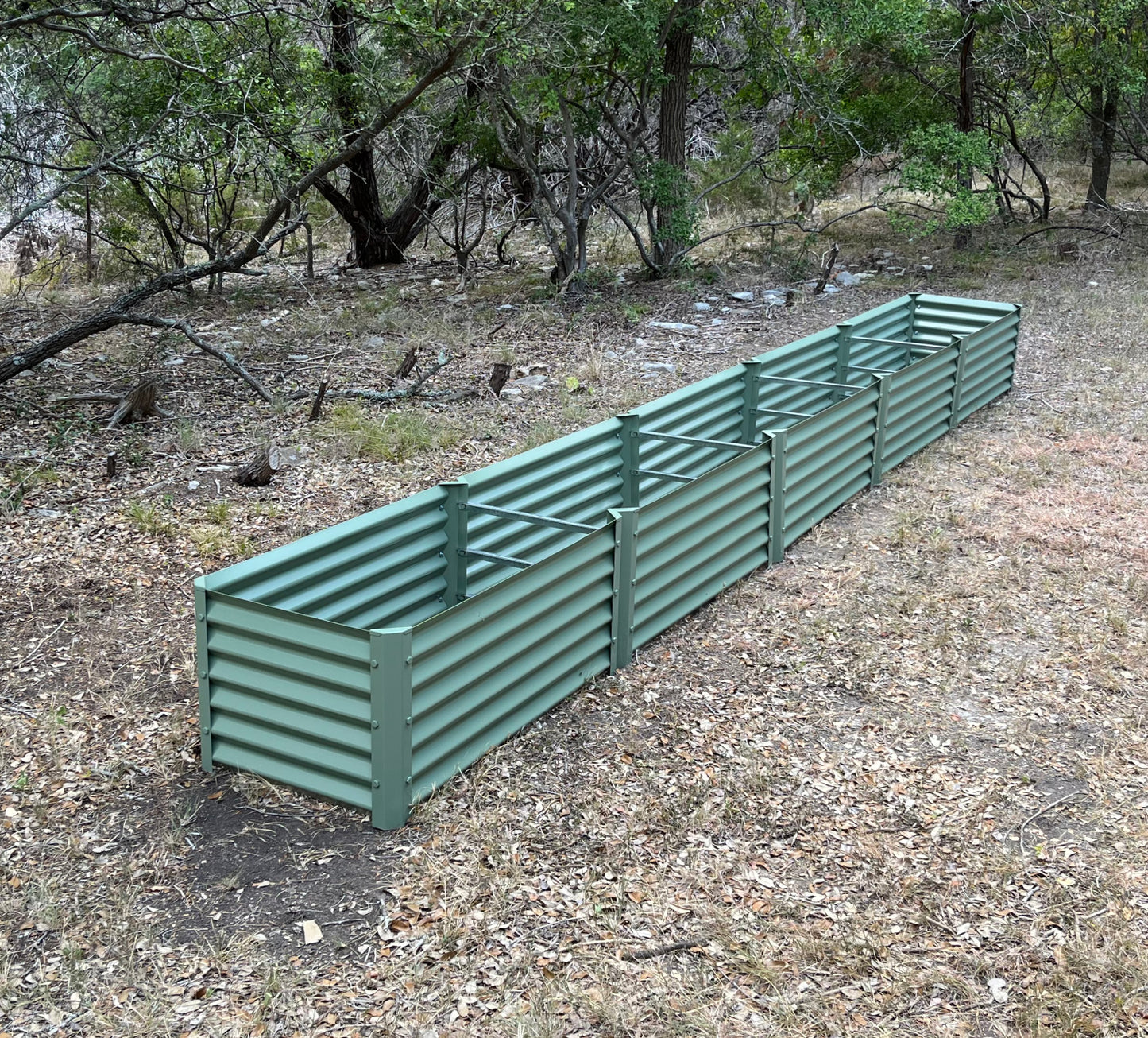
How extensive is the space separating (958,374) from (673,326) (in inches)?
150

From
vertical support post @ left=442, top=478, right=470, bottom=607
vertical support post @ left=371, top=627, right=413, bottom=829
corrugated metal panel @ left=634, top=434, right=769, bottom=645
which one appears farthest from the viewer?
corrugated metal panel @ left=634, top=434, right=769, bottom=645

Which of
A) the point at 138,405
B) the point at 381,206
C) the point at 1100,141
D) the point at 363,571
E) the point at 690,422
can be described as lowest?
the point at 138,405

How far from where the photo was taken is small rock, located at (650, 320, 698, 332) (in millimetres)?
12609

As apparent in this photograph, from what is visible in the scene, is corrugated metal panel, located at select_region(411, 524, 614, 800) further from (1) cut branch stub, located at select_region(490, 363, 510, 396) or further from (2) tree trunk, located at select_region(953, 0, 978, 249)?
(2) tree trunk, located at select_region(953, 0, 978, 249)

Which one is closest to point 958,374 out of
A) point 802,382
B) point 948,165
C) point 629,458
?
point 802,382

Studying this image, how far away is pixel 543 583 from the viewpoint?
509 centimetres

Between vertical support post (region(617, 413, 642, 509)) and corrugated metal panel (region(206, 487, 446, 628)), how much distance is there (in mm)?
1469

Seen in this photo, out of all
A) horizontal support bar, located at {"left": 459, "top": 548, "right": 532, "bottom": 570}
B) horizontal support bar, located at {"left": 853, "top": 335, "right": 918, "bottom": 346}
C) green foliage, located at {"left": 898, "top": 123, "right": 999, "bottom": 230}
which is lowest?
horizontal support bar, located at {"left": 459, "top": 548, "right": 532, "bottom": 570}

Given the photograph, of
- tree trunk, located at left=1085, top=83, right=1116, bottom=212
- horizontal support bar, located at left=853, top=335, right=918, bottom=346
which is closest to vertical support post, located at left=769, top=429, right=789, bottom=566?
horizontal support bar, located at left=853, top=335, right=918, bottom=346

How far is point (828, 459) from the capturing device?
7582mm

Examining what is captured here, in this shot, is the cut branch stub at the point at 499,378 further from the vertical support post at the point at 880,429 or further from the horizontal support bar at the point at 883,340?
the vertical support post at the point at 880,429

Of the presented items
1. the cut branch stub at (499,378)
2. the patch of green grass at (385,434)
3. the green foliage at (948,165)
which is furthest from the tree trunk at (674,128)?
the patch of green grass at (385,434)

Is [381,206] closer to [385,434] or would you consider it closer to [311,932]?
[385,434]

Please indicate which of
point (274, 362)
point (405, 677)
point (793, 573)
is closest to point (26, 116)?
point (274, 362)
